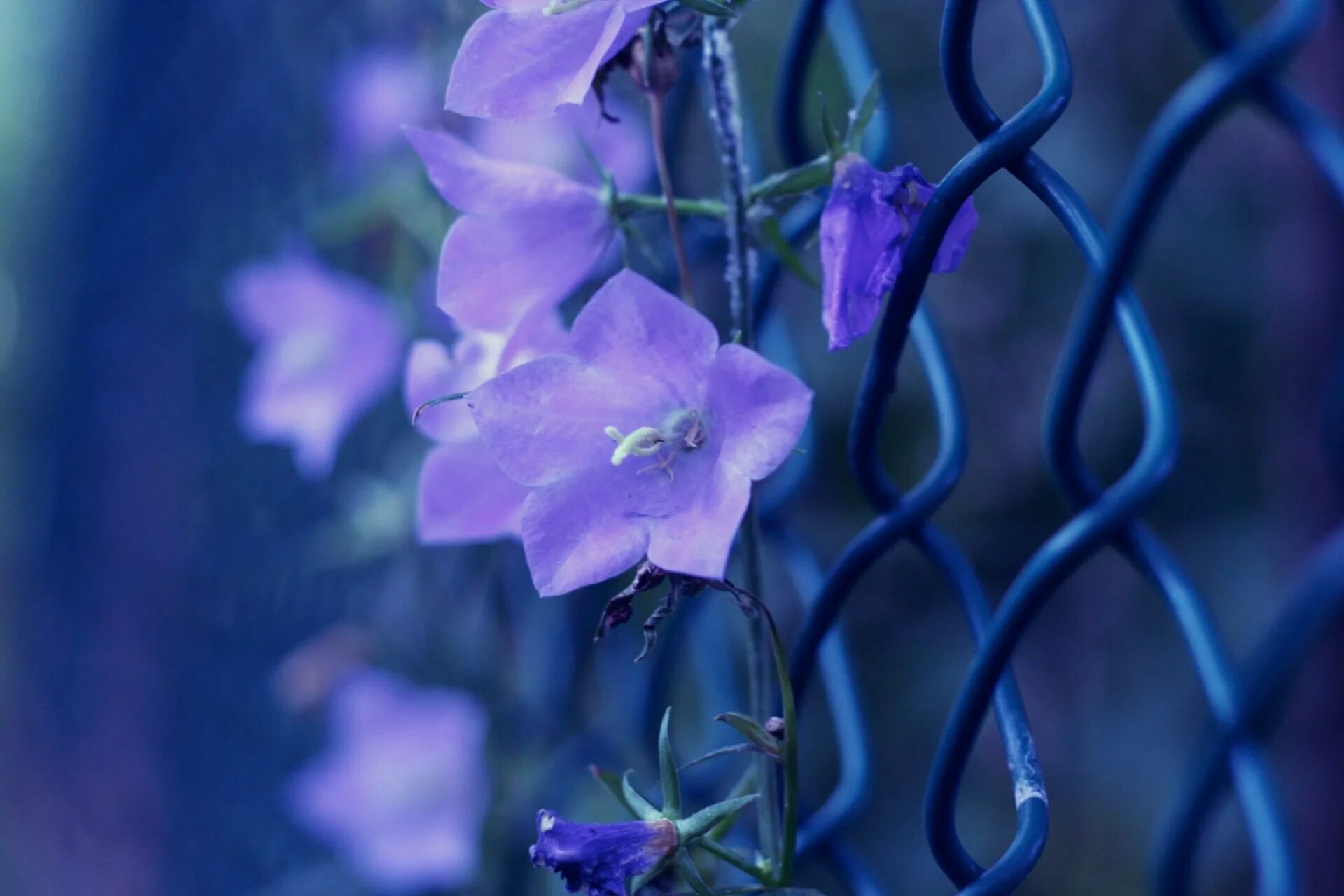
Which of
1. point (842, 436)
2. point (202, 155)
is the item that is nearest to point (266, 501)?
point (202, 155)

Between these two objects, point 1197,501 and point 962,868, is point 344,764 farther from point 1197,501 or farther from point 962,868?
point 1197,501

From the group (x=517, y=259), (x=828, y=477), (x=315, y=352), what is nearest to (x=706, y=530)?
(x=517, y=259)

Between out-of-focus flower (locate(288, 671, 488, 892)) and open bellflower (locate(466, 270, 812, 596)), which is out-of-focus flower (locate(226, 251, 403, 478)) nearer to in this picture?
out-of-focus flower (locate(288, 671, 488, 892))

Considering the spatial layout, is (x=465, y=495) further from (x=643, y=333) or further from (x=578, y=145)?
(x=578, y=145)

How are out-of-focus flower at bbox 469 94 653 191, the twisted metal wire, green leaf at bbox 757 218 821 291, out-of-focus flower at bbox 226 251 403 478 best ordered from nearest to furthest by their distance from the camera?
the twisted metal wire < green leaf at bbox 757 218 821 291 < out-of-focus flower at bbox 469 94 653 191 < out-of-focus flower at bbox 226 251 403 478

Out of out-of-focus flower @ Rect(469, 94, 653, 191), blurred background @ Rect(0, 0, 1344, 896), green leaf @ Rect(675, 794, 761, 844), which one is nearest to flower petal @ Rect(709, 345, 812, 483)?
green leaf @ Rect(675, 794, 761, 844)

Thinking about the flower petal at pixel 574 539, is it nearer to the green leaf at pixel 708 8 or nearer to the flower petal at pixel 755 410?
the flower petal at pixel 755 410

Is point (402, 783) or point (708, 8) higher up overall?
point (708, 8)
